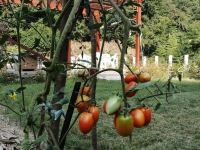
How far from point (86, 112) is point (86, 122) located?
31mm

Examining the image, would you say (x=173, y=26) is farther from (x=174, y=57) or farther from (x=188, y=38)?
(x=174, y=57)

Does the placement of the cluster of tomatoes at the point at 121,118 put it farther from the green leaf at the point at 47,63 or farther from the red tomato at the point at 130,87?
the green leaf at the point at 47,63

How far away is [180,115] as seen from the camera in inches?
204

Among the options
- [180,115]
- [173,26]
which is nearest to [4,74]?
[180,115]

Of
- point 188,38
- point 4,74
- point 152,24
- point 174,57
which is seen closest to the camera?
point 4,74

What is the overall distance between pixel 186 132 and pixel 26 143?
359 cm

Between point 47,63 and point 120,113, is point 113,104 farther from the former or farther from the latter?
point 47,63

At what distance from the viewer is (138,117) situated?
0.70 meters

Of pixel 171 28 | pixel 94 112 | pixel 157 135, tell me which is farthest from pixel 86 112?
pixel 171 28

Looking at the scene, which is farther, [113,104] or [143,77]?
[143,77]

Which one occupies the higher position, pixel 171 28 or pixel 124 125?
pixel 171 28

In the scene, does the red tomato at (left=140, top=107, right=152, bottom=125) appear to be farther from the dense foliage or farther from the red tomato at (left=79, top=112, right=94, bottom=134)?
the dense foliage

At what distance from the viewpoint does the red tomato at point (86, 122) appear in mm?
730

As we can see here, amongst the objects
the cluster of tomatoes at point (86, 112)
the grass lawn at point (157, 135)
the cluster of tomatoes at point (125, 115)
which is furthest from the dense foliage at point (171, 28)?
the cluster of tomatoes at point (125, 115)
